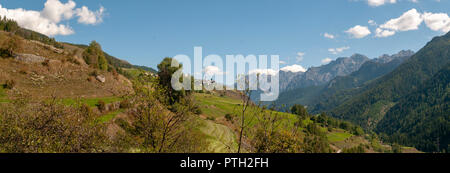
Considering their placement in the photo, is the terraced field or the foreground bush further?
the terraced field

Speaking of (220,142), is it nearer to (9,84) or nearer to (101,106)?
(101,106)

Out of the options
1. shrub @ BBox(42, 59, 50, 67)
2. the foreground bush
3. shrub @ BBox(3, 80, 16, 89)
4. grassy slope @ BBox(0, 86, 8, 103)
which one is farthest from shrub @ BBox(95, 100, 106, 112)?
the foreground bush

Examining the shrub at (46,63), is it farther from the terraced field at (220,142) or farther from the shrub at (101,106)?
the terraced field at (220,142)

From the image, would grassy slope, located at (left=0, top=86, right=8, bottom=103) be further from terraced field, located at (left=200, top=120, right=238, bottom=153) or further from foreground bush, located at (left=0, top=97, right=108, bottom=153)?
terraced field, located at (left=200, top=120, right=238, bottom=153)

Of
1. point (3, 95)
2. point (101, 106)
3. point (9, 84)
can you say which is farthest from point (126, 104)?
point (9, 84)

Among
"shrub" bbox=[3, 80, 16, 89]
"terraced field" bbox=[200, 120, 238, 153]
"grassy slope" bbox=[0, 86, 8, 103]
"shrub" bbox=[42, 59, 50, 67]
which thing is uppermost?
"shrub" bbox=[42, 59, 50, 67]

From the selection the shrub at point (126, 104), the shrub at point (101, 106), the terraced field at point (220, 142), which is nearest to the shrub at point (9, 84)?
the shrub at point (101, 106)

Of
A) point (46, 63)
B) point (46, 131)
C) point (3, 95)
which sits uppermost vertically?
point (46, 63)

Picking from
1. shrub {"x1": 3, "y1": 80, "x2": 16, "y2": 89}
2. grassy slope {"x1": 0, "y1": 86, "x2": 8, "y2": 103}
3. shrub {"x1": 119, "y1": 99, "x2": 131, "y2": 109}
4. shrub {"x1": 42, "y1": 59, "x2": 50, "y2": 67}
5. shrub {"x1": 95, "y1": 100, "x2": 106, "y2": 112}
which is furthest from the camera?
shrub {"x1": 42, "y1": 59, "x2": 50, "y2": 67}
